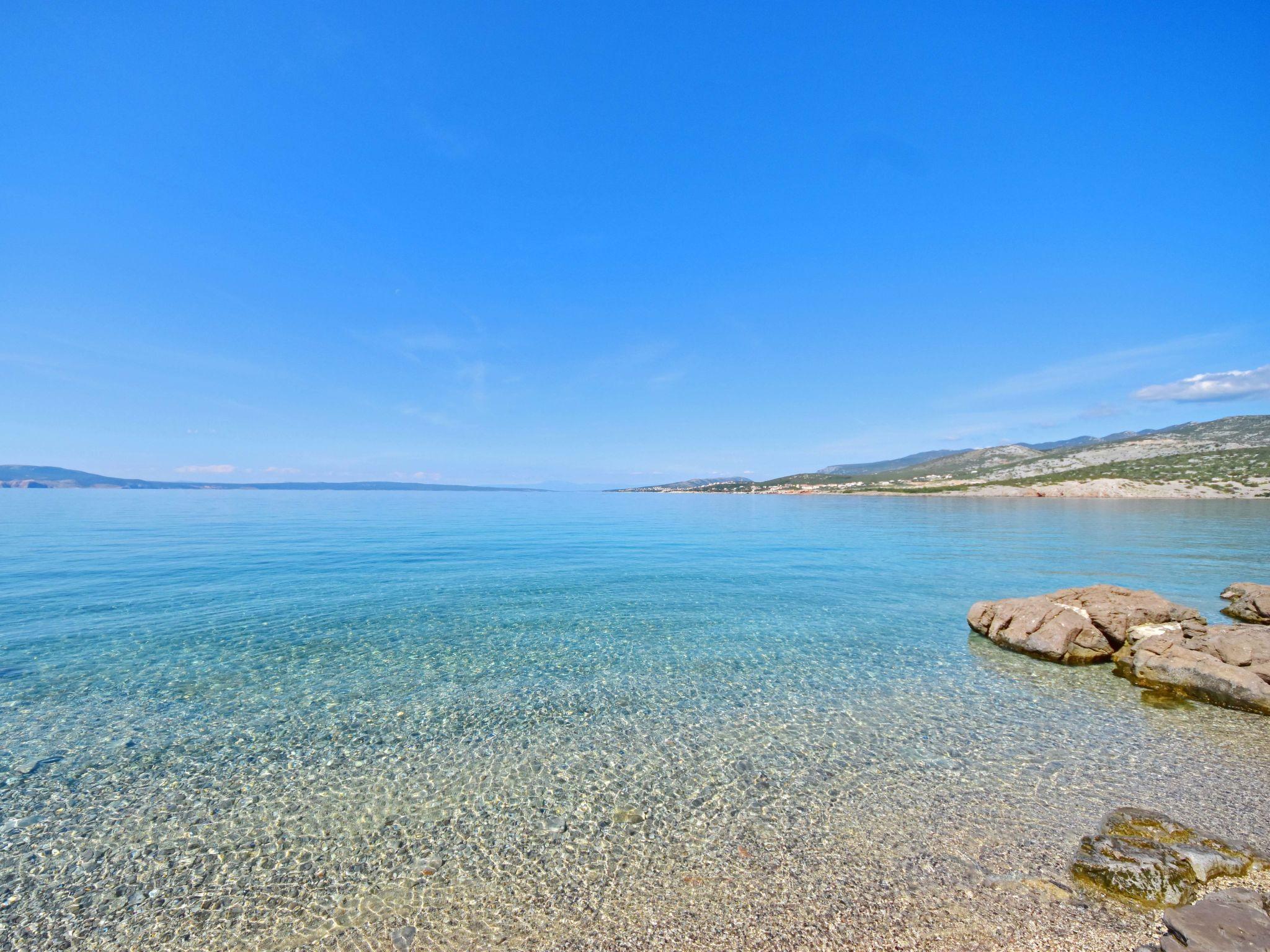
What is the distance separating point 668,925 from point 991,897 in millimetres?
3830

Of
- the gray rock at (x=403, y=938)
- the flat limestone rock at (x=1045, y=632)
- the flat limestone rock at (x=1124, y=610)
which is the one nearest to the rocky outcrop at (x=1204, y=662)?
the flat limestone rock at (x=1124, y=610)

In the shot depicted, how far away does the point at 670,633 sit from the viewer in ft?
58.3

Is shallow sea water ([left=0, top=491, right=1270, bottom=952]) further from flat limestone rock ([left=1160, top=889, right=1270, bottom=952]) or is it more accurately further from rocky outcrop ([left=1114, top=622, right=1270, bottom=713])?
rocky outcrop ([left=1114, top=622, right=1270, bottom=713])

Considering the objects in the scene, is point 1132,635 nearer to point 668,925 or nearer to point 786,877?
point 786,877

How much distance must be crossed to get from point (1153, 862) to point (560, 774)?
26.6ft

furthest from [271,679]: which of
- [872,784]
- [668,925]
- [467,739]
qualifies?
[872,784]

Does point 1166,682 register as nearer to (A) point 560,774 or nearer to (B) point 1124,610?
(B) point 1124,610

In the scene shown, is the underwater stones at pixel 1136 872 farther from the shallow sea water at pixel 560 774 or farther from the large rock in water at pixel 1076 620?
the large rock in water at pixel 1076 620

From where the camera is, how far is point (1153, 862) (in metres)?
6.43

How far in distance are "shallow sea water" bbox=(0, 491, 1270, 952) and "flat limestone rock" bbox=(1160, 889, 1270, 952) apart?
0.45 metres

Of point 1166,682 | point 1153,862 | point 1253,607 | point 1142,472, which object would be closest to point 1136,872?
point 1153,862

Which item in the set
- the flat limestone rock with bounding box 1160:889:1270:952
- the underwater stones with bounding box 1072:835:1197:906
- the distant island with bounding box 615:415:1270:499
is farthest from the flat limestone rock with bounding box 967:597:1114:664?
the distant island with bounding box 615:415:1270:499

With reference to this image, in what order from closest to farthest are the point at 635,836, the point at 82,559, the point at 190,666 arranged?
1. the point at 635,836
2. the point at 190,666
3. the point at 82,559

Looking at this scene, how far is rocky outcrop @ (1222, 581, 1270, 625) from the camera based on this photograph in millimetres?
18344
